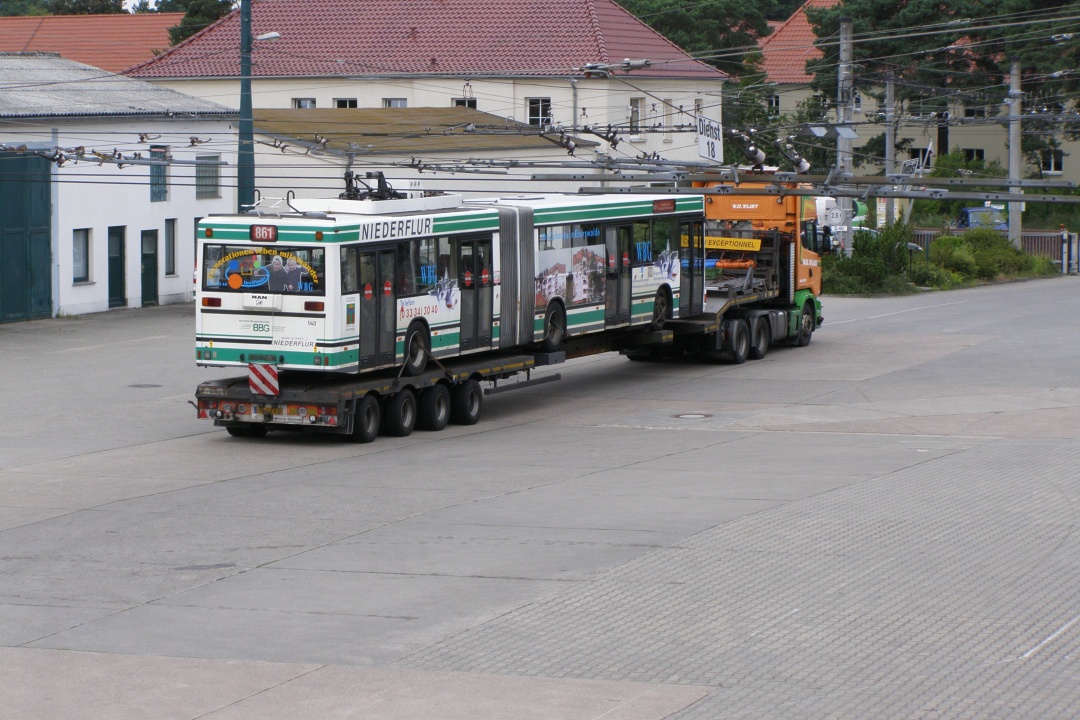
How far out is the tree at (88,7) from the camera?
94938mm

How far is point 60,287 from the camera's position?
1491 inches

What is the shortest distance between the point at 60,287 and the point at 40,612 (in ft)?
91.0

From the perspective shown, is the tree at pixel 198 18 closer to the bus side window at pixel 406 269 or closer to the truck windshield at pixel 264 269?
the bus side window at pixel 406 269

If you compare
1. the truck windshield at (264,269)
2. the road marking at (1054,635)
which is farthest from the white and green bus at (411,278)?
the road marking at (1054,635)

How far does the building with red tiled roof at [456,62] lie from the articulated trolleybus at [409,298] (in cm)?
3206

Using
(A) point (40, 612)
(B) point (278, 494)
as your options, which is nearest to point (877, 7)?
(B) point (278, 494)

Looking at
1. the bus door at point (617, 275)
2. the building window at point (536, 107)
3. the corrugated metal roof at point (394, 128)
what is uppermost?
the building window at point (536, 107)

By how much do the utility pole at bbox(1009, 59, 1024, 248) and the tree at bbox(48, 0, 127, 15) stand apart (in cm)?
5819

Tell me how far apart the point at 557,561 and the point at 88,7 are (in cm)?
8939

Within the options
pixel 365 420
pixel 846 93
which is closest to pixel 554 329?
pixel 365 420

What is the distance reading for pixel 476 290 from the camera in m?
22.8

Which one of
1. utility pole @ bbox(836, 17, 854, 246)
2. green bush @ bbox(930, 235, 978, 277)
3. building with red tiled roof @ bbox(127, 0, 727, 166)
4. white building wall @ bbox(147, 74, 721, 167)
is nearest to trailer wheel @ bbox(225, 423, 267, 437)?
utility pole @ bbox(836, 17, 854, 246)

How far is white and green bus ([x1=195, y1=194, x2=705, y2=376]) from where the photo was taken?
20094mm

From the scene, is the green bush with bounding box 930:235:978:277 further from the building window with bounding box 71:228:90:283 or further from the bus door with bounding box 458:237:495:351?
the bus door with bounding box 458:237:495:351
